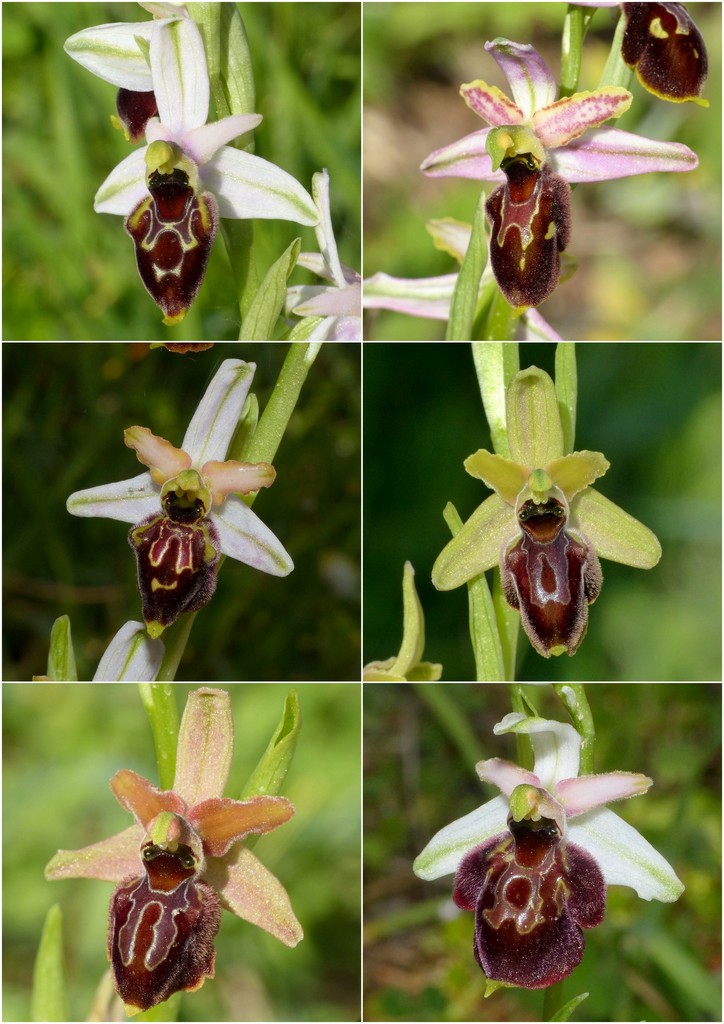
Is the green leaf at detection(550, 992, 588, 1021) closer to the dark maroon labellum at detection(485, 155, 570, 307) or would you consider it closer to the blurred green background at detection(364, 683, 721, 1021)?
the blurred green background at detection(364, 683, 721, 1021)

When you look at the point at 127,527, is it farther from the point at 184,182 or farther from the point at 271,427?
the point at 184,182

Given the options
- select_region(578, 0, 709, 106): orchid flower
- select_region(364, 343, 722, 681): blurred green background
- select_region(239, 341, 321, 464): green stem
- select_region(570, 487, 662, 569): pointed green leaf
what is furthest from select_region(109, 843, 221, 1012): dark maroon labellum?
select_region(578, 0, 709, 106): orchid flower

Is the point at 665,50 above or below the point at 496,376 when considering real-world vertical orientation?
above

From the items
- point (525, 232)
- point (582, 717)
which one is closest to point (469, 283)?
point (525, 232)

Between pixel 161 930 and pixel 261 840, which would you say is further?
pixel 261 840

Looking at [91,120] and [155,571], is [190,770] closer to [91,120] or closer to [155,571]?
[155,571]

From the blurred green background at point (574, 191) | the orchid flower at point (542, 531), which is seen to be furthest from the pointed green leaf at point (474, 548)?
the blurred green background at point (574, 191)
